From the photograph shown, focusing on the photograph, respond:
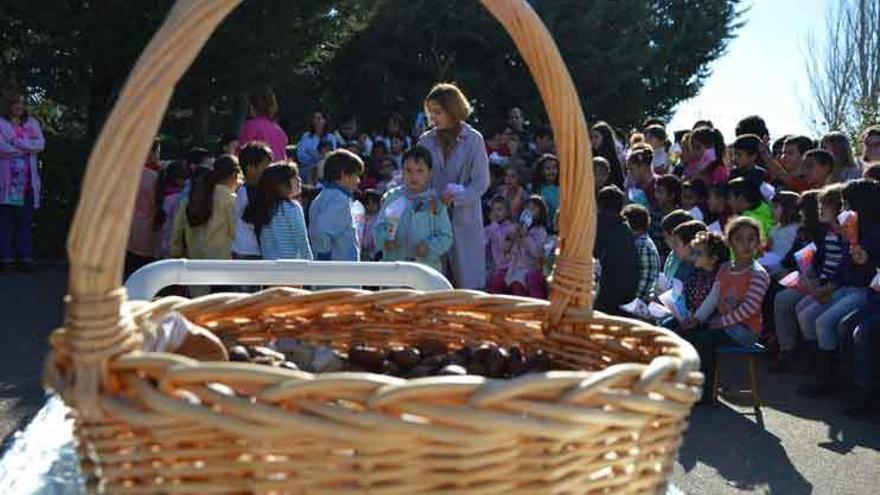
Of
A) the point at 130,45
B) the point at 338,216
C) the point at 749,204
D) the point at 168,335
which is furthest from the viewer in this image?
the point at 130,45

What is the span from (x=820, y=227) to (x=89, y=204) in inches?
217

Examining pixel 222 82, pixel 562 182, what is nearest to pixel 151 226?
pixel 222 82

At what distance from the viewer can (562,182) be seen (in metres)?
1.51

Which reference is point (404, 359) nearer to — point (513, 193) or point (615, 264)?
point (615, 264)

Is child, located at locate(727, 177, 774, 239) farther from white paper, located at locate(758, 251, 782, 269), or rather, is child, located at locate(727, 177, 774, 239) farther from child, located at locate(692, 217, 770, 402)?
child, located at locate(692, 217, 770, 402)

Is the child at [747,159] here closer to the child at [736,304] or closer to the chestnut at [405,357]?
the child at [736,304]

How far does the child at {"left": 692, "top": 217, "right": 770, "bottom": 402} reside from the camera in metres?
5.01

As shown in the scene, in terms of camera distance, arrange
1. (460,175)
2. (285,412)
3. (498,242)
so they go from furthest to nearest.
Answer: (498,242), (460,175), (285,412)

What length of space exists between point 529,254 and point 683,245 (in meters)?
1.03

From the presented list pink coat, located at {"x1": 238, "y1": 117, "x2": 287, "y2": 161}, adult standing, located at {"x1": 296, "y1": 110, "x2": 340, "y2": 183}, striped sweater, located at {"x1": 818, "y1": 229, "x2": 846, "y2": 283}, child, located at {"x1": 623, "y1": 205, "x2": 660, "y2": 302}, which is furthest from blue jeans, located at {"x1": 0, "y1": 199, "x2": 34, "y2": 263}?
striped sweater, located at {"x1": 818, "y1": 229, "x2": 846, "y2": 283}

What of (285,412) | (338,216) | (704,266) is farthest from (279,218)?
(285,412)

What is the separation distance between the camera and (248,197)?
574cm

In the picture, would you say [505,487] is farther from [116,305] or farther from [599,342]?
[599,342]

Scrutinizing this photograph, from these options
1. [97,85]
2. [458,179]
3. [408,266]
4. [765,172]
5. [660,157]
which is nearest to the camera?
[408,266]
